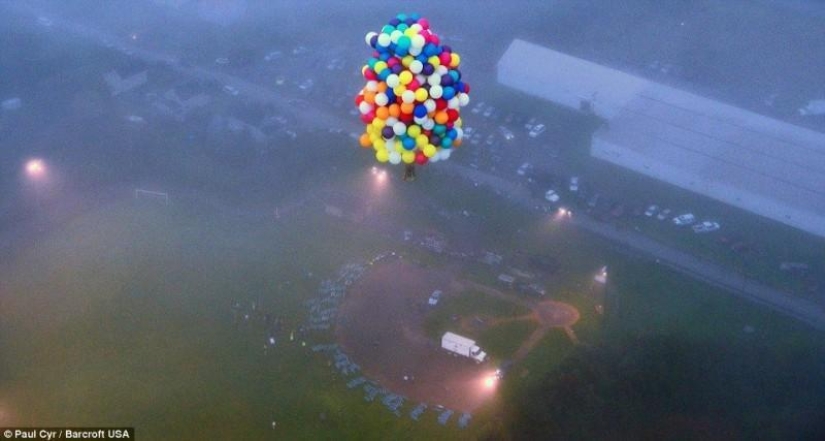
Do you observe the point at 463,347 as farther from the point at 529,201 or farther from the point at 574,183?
the point at 574,183

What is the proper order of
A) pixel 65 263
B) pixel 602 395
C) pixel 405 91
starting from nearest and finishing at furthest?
1. pixel 405 91
2. pixel 602 395
3. pixel 65 263

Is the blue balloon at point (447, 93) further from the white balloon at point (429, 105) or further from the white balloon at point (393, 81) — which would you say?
the white balloon at point (393, 81)

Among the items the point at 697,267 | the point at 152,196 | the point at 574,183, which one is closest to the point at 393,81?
the point at 697,267

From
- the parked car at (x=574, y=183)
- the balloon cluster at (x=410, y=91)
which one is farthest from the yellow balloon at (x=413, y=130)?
the parked car at (x=574, y=183)

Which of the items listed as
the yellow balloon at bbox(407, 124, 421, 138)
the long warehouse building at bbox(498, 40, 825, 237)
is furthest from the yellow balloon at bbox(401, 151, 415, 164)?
the long warehouse building at bbox(498, 40, 825, 237)

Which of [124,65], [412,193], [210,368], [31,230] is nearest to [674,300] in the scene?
[412,193]

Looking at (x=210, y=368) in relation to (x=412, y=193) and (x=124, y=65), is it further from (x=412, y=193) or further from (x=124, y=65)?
(x=124, y=65)
